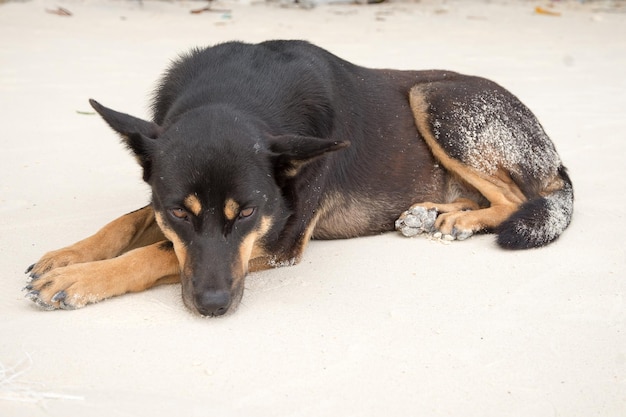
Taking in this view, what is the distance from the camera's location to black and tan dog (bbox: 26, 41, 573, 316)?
3.51 m

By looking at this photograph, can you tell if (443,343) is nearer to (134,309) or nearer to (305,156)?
(305,156)

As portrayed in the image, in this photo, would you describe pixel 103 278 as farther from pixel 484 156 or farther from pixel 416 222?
pixel 484 156

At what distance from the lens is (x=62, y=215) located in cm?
466

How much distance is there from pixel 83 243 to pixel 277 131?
1192 mm

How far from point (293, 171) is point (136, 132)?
80 centimetres

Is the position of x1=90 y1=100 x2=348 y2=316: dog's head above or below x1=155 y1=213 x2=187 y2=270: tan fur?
above

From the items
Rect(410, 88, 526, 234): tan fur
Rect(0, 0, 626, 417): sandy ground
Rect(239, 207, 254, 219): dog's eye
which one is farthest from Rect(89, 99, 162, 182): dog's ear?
Rect(410, 88, 526, 234): tan fur

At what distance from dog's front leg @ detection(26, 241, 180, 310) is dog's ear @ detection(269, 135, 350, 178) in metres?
0.74

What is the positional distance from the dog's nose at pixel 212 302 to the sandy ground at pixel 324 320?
0.07 meters

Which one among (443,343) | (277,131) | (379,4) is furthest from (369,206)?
(379,4)

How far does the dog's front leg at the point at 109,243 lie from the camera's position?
12.5ft

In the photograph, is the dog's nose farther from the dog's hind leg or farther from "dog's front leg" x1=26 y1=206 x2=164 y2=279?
the dog's hind leg

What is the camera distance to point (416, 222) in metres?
4.68

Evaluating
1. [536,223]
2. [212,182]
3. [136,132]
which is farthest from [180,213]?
[536,223]
